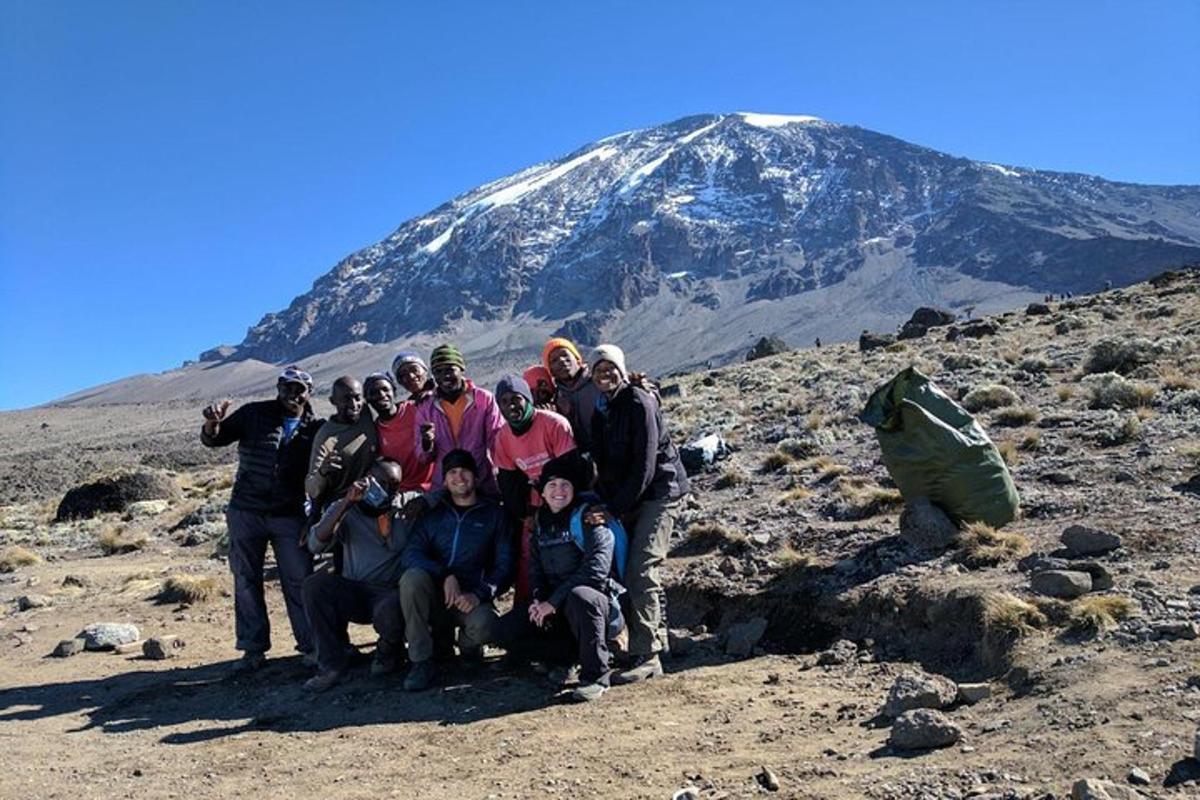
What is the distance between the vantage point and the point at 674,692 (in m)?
5.01

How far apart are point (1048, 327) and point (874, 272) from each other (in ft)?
566

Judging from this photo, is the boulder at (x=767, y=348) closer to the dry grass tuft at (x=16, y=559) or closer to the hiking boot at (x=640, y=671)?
the dry grass tuft at (x=16, y=559)

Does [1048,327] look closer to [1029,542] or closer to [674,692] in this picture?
[1029,542]

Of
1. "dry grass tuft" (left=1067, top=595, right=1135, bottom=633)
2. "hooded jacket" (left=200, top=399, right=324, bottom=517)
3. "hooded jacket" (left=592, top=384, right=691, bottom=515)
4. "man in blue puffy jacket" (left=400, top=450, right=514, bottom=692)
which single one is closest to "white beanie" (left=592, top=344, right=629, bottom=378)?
"hooded jacket" (left=592, top=384, right=691, bottom=515)

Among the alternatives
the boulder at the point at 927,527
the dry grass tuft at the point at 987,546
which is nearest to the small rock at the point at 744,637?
the boulder at the point at 927,527

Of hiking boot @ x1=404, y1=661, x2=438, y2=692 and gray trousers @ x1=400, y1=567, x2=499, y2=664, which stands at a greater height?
gray trousers @ x1=400, y1=567, x2=499, y2=664

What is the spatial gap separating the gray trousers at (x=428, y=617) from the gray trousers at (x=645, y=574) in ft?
2.77

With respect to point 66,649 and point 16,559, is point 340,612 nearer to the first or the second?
point 66,649

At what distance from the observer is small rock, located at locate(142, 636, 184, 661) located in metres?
7.05

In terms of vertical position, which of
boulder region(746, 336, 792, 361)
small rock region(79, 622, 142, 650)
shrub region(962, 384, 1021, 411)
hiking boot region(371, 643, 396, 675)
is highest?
boulder region(746, 336, 792, 361)

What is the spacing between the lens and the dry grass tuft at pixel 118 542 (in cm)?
1314

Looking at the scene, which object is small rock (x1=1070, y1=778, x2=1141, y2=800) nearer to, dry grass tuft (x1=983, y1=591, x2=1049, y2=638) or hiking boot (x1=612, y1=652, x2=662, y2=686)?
dry grass tuft (x1=983, y1=591, x2=1049, y2=638)

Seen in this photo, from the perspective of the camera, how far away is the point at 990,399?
39.2ft

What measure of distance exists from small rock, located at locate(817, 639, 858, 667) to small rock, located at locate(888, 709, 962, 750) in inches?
58.7
